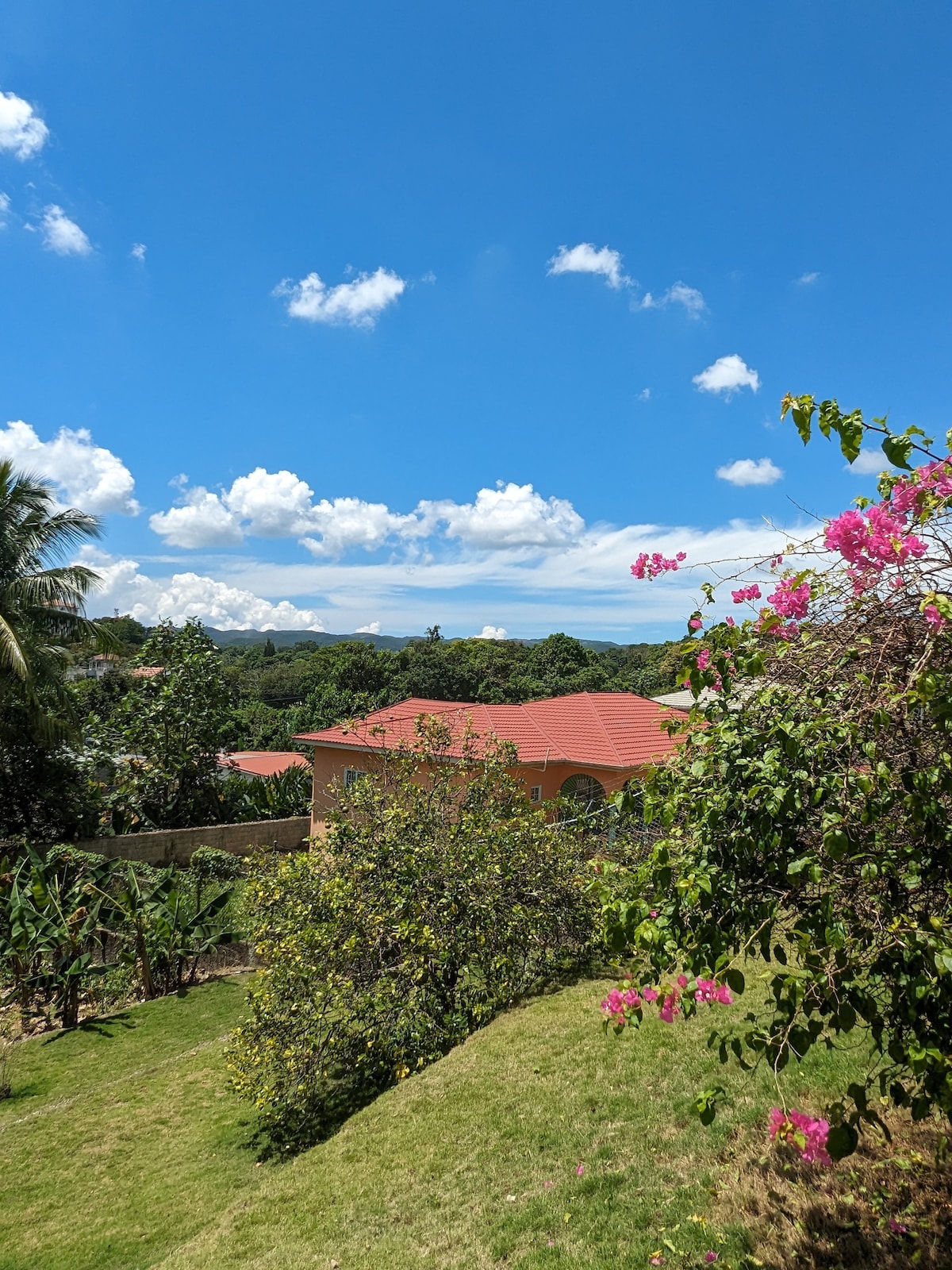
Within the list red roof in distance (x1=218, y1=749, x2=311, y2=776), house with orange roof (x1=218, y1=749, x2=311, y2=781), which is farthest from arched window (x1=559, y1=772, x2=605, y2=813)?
red roof in distance (x1=218, y1=749, x2=311, y2=776)

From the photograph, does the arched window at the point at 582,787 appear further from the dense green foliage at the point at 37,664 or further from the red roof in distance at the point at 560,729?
the dense green foliage at the point at 37,664

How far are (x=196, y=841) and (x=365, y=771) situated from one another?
224 inches

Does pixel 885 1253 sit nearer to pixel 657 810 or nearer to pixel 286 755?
pixel 657 810

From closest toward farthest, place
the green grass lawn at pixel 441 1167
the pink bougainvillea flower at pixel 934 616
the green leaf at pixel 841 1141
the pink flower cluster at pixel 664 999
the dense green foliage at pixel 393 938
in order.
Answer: the green leaf at pixel 841 1141 < the pink bougainvillea flower at pixel 934 616 < the pink flower cluster at pixel 664 999 < the green grass lawn at pixel 441 1167 < the dense green foliage at pixel 393 938

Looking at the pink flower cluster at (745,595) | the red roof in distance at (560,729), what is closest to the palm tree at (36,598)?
the red roof in distance at (560,729)

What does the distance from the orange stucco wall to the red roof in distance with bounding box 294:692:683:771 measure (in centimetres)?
30

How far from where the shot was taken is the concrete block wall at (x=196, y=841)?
1800cm

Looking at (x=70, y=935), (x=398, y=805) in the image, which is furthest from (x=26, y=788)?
(x=398, y=805)

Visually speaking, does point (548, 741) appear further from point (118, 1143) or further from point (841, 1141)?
point (841, 1141)

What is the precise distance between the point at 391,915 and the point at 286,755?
3464 centimetres

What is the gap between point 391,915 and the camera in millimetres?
7812

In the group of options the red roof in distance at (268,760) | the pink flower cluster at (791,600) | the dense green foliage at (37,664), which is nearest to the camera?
the pink flower cluster at (791,600)

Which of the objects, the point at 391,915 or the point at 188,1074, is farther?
the point at 188,1074

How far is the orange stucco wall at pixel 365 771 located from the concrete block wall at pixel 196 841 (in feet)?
2.75
